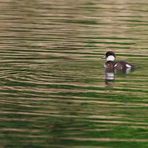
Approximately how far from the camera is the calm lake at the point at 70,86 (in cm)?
1608

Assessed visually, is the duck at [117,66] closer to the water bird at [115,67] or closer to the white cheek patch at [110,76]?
the water bird at [115,67]

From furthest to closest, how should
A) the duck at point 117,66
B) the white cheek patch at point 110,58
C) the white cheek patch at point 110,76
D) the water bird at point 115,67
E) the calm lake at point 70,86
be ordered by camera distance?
the white cheek patch at point 110,58, the duck at point 117,66, the water bird at point 115,67, the white cheek patch at point 110,76, the calm lake at point 70,86

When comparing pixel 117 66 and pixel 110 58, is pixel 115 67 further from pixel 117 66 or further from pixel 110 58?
pixel 110 58

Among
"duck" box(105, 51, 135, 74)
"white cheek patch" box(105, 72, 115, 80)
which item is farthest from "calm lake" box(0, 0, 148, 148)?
"duck" box(105, 51, 135, 74)

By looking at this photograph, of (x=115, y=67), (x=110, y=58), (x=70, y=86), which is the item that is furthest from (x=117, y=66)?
(x=70, y=86)

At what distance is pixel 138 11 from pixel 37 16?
6.62m

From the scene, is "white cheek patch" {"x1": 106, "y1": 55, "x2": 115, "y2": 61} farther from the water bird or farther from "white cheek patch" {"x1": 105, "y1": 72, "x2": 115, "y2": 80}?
"white cheek patch" {"x1": 105, "y1": 72, "x2": 115, "y2": 80}

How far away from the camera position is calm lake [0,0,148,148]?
16078mm

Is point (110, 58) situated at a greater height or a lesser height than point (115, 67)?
greater

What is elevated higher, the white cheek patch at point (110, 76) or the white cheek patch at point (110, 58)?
the white cheek patch at point (110, 58)

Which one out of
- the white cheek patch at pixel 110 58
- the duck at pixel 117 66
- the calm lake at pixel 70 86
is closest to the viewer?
the calm lake at pixel 70 86

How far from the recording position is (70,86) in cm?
2120

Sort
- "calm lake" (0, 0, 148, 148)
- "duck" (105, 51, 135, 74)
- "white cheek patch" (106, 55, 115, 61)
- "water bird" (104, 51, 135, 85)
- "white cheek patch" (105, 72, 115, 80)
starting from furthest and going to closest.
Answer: "white cheek patch" (106, 55, 115, 61), "duck" (105, 51, 135, 74), "water bird" (104, 51, 135, 85), "white cheek patch" (105, 72, 115, 80), "calm lake" (0, 0, 148, 148)

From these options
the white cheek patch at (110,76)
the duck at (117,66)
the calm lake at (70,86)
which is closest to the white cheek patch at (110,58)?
the duck at (117,66)
